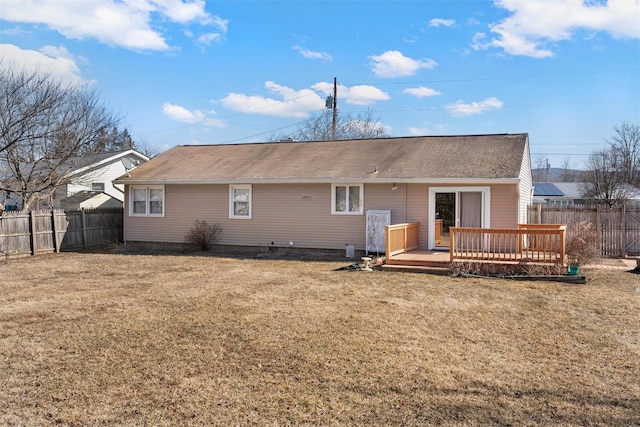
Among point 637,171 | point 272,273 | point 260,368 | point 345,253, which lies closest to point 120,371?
point 260,368

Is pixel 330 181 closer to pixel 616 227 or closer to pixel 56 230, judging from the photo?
pixel 616 227

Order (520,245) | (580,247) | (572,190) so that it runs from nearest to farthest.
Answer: (520,245), (580,247), (572,190)

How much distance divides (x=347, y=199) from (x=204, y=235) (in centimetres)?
520

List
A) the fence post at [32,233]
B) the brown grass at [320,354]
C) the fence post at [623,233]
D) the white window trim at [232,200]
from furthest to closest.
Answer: the white window trim at [232,200]
the fence post at [32,233]
the fence post at [623,233]
the brown grass at [320,354]

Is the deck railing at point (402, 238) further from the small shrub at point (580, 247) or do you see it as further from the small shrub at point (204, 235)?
the small shrub at point (204, 235)

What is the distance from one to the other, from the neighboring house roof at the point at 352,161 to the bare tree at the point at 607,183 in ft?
66.6

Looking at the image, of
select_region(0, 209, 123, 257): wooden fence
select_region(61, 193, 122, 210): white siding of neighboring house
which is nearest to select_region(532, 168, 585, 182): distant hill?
select_region(61, 193, 122, 210): white siding of neighboring house

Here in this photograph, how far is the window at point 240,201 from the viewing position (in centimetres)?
1577

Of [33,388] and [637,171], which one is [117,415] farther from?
[637,171]

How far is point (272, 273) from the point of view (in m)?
11.2

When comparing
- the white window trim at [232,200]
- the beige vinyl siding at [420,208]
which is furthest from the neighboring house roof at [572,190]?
the white window trim at [232,200]

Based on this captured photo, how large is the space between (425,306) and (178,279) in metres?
5.56

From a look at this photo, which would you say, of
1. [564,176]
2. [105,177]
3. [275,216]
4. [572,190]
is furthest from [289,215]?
[564,176]

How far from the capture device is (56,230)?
16000mm
